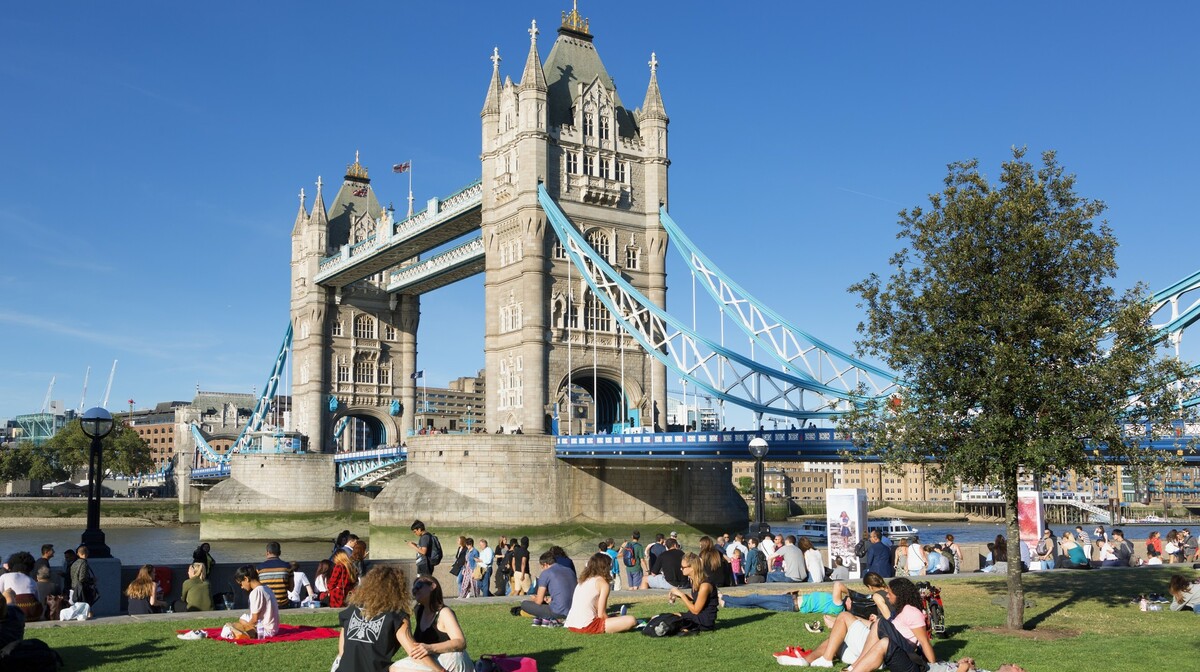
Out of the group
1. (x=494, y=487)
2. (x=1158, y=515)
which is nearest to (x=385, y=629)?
(x=494, y=487)

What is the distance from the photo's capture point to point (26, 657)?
32.1 feet

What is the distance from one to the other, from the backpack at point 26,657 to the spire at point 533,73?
4233 cm

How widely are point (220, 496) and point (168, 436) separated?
111893 millimetres

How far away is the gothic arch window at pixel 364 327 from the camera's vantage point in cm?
7456

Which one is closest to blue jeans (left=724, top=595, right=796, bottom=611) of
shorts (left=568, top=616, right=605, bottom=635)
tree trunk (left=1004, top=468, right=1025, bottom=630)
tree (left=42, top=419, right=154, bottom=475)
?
tree trunk (left=1004, top=468, right=1025, bottom=630)

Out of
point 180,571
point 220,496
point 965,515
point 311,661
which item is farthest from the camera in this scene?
point 965,515

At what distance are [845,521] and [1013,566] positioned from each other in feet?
29.4

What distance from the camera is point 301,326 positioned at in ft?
247

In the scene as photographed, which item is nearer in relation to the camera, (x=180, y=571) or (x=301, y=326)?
(x=180, y=571)

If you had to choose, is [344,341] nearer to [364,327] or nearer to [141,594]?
[364,327]

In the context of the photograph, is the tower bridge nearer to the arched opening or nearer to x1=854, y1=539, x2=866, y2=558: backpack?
the arched opening

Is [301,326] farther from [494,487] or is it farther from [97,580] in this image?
[97,580]

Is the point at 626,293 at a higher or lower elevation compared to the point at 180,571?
higher

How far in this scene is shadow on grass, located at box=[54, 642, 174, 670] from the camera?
1144cm
